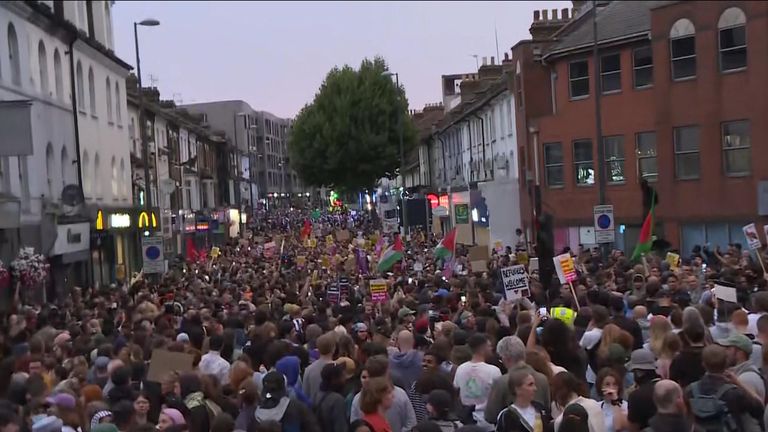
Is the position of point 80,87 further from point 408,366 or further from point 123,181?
point 408,366

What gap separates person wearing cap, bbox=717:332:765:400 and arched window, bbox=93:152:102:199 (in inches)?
1197

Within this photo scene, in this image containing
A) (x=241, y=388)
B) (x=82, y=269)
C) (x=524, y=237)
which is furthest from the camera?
(x=524, y=237)

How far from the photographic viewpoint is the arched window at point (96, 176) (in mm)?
36938

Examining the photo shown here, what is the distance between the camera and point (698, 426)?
24.4 ft

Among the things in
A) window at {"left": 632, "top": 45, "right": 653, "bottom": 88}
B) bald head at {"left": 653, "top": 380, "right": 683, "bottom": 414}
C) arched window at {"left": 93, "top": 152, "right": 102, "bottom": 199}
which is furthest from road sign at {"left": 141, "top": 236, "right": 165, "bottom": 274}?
bald head at {"left": 653, "top": 380, "right": 683, "bottom": 414}

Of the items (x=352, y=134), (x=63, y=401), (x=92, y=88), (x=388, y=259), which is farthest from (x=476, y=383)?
(x=352, y=134)

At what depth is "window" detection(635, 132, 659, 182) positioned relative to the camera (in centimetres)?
3303

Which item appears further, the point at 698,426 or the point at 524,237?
the point at 524,237

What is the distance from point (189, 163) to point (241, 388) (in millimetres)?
50323

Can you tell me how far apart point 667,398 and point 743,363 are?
5.64 ft

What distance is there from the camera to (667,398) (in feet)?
22.3

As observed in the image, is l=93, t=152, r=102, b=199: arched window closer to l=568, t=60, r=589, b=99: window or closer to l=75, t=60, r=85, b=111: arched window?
l=75, t=60, r=85, b=111: arched window

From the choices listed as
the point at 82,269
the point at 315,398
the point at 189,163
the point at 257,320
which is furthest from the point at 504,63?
the point at 315,398

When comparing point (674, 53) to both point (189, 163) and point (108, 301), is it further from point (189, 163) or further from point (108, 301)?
point (189, 163)
